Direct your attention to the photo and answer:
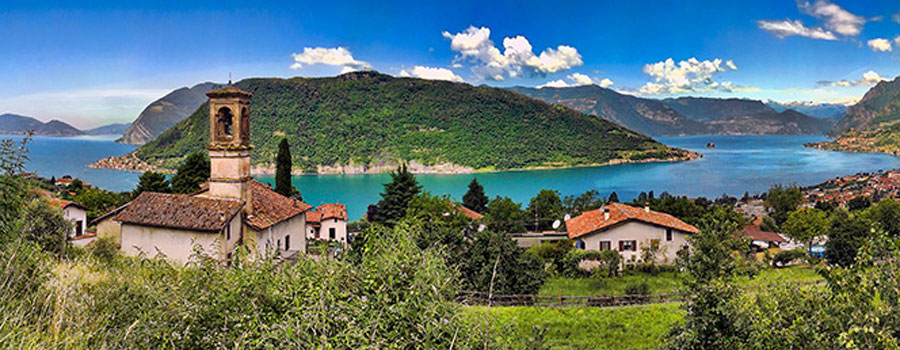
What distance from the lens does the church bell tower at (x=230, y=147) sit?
17688 mm

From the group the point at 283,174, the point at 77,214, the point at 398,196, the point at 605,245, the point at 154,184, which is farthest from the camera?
the point at 398,196

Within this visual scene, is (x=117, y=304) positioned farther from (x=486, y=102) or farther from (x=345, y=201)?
(x=486, y=102)

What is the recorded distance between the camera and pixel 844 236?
28.4 metres

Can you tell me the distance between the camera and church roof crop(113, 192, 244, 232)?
16.3 metres

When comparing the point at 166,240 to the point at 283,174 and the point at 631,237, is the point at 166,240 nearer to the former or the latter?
the point at 283,174

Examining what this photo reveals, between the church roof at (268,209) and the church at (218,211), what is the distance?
0.04m

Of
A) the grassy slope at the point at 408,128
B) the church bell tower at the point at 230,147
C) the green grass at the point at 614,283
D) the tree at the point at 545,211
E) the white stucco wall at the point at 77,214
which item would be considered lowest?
the green grass at the point at 614,283

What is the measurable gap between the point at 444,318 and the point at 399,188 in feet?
104

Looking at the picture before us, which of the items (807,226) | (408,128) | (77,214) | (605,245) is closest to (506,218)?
(605,245)

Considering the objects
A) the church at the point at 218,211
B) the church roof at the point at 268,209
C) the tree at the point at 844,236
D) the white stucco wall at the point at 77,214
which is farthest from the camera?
the tree at the point at 844,236

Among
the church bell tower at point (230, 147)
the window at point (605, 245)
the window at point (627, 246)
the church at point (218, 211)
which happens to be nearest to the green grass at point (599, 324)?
the church at point (218, 211)

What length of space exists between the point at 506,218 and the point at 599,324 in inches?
927

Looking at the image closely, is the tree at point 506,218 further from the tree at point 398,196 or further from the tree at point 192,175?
the tree at point 192,175

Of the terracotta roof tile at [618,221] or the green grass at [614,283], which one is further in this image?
the terracotta roof tile at [618,221]
